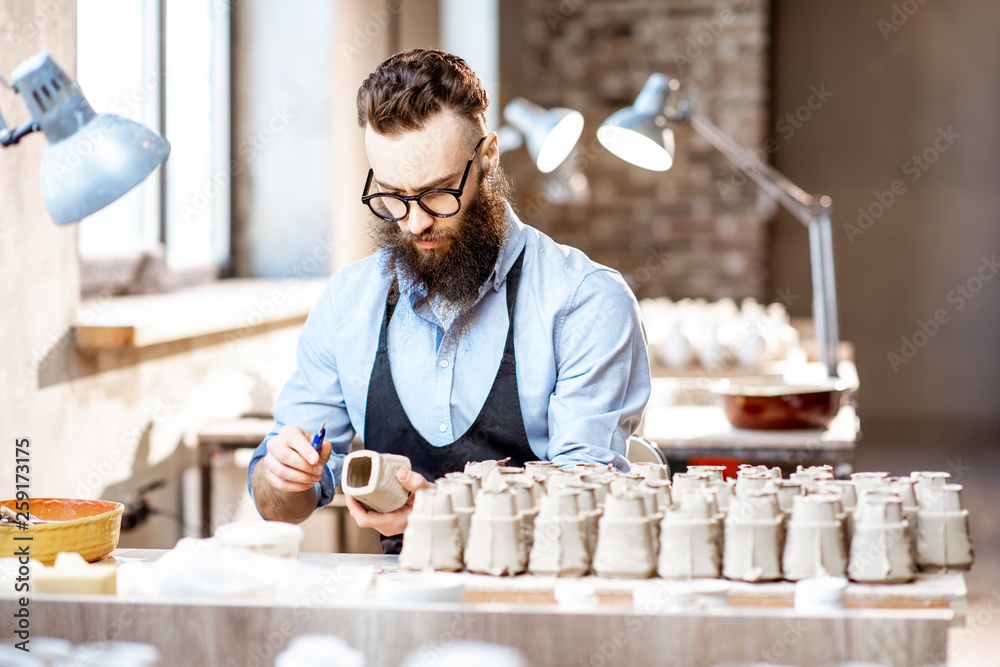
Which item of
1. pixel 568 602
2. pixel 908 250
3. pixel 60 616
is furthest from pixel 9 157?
pixel 908 250

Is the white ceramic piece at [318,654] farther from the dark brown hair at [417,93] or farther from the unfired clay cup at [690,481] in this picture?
the dark brown hair at [417,93]

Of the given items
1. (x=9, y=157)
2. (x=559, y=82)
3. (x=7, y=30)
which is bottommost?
(x=9, y=157)

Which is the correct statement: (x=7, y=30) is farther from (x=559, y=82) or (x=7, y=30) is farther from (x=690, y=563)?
(x=559, y=82)

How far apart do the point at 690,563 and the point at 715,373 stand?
8.21 ft

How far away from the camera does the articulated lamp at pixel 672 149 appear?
8.71 feet

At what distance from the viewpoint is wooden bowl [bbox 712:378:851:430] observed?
261 cm

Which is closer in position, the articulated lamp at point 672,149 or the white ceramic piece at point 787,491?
the white ceramic piece at point 787,491

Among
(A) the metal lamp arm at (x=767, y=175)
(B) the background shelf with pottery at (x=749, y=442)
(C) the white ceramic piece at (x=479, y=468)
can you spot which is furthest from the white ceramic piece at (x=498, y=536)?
(A) the metal lamp arm at (x=767, y=175)

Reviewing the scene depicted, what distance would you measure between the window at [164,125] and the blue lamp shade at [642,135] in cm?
116

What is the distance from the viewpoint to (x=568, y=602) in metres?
1.14

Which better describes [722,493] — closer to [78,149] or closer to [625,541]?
[625,541]

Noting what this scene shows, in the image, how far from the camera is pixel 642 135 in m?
2.67

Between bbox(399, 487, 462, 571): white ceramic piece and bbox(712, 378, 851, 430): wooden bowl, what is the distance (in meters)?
1.53

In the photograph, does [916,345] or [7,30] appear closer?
[7,30]
